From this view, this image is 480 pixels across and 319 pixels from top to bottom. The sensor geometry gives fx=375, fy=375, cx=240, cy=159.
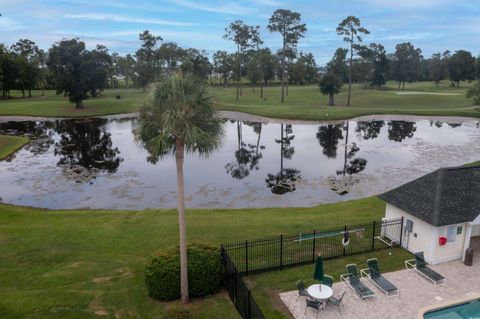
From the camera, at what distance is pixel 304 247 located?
17.5m

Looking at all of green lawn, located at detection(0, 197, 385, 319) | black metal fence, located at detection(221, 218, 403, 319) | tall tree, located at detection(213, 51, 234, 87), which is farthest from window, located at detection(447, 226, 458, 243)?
tall tree, located at detection(213, 51, 234, 87)

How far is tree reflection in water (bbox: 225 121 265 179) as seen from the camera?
33875 millimetres

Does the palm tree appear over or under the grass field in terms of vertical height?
over

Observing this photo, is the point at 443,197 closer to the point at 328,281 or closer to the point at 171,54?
the point at 328,281

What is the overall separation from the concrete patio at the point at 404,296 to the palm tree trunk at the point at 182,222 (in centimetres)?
354

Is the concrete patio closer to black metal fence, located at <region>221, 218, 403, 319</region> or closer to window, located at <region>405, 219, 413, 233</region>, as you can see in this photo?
window, located at <region>405, 219, 413, 233</region>

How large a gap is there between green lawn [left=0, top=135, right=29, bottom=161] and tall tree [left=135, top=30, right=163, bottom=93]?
178ft

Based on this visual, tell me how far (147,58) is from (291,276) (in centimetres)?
9919

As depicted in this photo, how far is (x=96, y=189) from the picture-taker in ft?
95.3

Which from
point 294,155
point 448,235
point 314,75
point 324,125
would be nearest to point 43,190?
point 294,155

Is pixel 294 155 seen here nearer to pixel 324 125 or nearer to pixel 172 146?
pixel 324 125

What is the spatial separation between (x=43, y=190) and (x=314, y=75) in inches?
4725

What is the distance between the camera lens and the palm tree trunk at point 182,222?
40.8 feet

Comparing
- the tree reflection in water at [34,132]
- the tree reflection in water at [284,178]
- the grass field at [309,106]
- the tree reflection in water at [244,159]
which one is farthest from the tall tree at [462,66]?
the tree reflection in water at [34,132]
